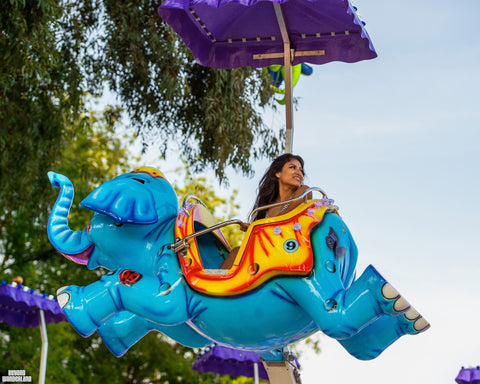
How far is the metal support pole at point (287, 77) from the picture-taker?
3477 millimetres

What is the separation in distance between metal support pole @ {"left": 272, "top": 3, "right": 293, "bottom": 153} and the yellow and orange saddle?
69cm

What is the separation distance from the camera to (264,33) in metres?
3.69

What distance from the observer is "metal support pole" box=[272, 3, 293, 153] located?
11.4ft

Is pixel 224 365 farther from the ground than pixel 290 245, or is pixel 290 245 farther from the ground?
pixel 290 245

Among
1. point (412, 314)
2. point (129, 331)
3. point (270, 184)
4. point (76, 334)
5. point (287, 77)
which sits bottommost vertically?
point (76, 334)

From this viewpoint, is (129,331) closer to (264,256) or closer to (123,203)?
(123,203)

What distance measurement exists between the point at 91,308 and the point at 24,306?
566cm

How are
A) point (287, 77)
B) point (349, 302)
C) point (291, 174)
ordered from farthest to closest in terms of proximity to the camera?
point (287, 77)
point (291, 174)
point (349, 302)

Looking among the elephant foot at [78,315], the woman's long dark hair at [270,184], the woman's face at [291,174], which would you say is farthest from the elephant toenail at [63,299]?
the woman's face at [291,174]

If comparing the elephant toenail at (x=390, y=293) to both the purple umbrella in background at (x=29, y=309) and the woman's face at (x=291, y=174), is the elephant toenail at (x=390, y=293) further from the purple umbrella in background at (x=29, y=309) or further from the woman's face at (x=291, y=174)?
the purple umbrella in background at (x=29, y=309)

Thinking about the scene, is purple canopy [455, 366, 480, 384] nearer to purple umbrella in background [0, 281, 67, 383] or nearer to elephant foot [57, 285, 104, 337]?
purple umbrella in background [0, 281, 67, 383]

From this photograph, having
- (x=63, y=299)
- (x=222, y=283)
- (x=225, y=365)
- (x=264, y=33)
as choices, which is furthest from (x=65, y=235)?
(x=225, y=365)

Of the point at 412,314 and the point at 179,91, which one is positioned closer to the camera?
the point at 412,314

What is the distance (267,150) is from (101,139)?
249 inches
